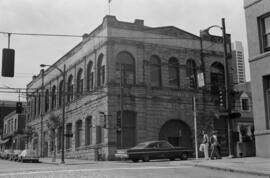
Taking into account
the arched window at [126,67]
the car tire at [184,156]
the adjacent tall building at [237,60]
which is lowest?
the car tire at [184,156]

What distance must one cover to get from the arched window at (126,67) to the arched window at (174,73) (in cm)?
429

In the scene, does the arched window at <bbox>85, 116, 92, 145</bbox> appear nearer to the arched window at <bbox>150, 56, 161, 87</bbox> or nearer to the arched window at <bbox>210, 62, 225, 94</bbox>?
the arched window at <bbox>150, 56, 161, 87</bbox>

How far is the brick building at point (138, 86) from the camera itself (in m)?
37.0

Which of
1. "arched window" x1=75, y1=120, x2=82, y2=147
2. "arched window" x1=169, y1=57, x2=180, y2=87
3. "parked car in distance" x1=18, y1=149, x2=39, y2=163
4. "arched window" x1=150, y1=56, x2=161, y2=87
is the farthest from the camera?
"arched window" x1=75, y1=120, x2=82, y2=147

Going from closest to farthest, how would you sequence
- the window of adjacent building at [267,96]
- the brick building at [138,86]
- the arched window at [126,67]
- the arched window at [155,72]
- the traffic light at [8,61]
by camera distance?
the traffic light at [8,61] < the window of adjacent building at [267,96] < the brick building at [138,86] < the arched window at [126,67] < the arched window at [155,72]

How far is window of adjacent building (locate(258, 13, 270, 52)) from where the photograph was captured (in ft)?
71.7

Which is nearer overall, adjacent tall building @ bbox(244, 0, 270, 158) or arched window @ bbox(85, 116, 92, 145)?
adjacent tall building @ bbox(244, 0, 270, 158)

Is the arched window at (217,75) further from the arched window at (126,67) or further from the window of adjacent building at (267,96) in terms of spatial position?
the window of adjacent building at (267,96)

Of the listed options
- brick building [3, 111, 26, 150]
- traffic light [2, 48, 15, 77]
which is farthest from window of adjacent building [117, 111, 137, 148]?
brick building [3, 111, 26, 150]

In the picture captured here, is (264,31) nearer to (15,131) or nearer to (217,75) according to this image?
(217,75)

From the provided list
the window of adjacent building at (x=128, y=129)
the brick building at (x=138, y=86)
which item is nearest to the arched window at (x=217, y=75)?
the brick building at (x=138, y=86)

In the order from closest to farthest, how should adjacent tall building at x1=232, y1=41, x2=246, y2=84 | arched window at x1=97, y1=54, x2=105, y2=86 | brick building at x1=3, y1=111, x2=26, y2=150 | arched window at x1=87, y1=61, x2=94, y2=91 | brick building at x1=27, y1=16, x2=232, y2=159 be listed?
1. brick building at x1=27, y1=16, x2=232, y2=159
2. arched window at x1=97, y1=54, x2=105, y2=86
3. arched window at x1=87, y1=61, x2=94, y2=91
4. adjacent tall building at x1=232, y1=41, x2=246, y2=84
5. brick building at x1=3, y1=111, x2=26, y2=150

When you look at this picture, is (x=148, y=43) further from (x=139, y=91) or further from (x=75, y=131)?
(x=75, y=131)

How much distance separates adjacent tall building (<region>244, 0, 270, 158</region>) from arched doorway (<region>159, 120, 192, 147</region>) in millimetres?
17669
